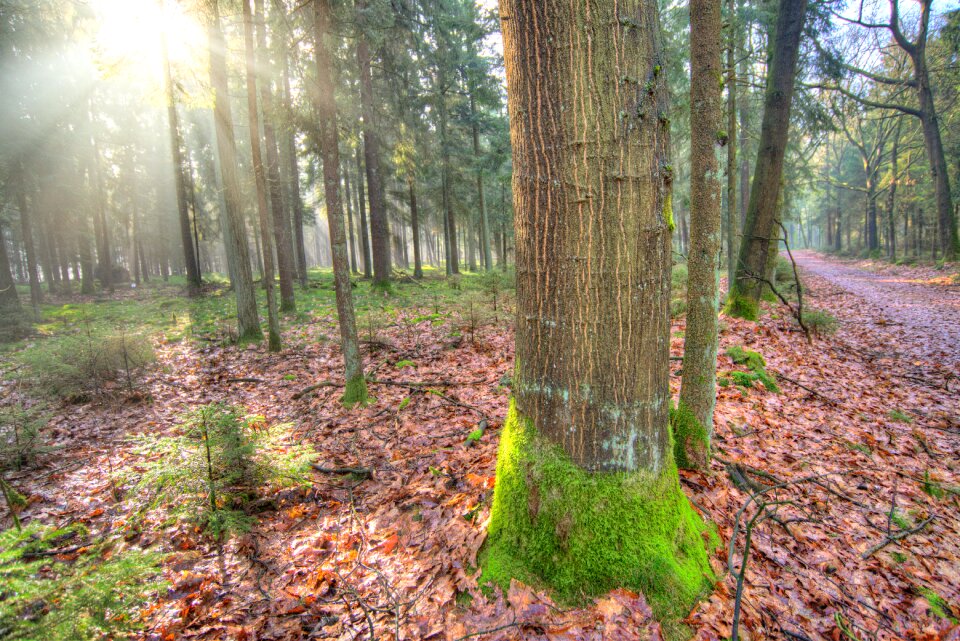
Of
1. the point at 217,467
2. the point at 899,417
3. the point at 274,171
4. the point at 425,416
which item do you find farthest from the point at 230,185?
the point at 899,417

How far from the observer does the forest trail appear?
677cm

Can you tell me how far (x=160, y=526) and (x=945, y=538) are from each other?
5930mm

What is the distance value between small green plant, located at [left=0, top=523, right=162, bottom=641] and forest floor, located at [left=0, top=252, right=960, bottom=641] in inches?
17.3

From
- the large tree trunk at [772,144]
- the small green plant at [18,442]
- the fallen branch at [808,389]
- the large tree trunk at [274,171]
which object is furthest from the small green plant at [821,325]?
the large tree trunk at [274,171]

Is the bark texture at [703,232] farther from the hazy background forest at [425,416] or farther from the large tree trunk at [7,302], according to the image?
→ the large tree trunk at [7,302]

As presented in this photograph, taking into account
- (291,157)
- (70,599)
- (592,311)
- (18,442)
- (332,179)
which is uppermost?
(291,157)

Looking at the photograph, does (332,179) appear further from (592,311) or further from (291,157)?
(291,157)

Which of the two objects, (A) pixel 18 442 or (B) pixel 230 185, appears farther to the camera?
(B) pixel 230 185

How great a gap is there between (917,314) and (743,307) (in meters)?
4.75

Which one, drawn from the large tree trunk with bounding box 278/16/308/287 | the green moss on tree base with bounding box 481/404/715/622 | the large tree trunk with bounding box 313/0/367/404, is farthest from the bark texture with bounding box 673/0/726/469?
the large tree trunk with bounding box 278/16/308/287

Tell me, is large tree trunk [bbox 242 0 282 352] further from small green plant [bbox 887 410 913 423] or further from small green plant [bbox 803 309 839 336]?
small green plant [bbox 803 309 839 336]

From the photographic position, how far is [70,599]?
184 cm

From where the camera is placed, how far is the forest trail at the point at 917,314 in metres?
6.77

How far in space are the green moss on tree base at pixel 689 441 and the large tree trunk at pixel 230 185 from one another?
8.84 m
